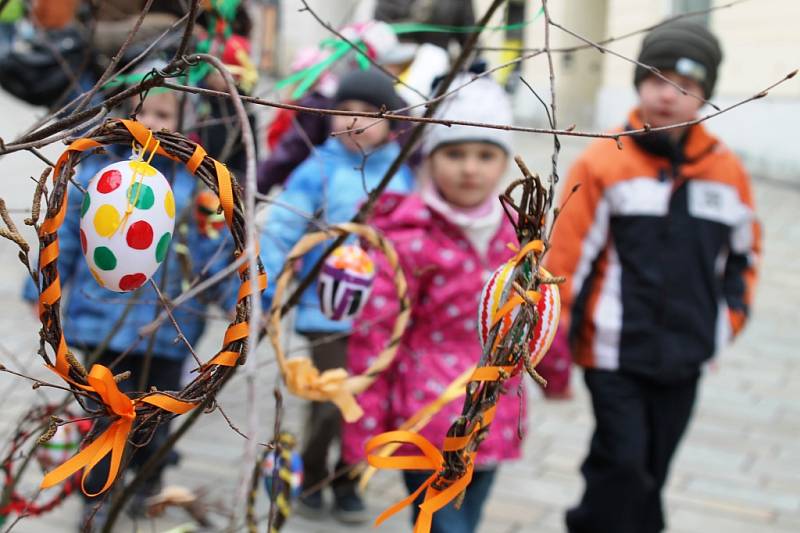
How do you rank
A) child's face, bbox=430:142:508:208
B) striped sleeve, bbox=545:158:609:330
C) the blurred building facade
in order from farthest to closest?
the blurred building facade, striped sleeve, bbox=545:158:609:330, child's face, bbox=430:142:508:208

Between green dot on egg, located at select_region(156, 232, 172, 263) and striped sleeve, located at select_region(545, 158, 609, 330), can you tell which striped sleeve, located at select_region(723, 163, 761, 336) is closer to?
striped sleeve, located at select_region(545, 158, 609, 330)

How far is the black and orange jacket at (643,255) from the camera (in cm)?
365

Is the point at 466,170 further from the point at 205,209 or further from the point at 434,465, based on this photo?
the point at 434,465

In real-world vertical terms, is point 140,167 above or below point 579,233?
below

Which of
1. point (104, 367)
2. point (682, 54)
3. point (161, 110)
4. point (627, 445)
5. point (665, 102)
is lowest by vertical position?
point (627, 445)

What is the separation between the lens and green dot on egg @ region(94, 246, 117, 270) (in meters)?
1.30

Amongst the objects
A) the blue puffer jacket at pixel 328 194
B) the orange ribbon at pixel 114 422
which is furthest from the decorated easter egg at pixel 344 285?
the blue puffer jacket at pixel 328 194

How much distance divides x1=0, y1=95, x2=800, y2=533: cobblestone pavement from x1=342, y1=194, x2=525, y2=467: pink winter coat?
2.73 feet

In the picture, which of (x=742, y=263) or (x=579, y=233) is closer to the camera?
(x=579, y=233)

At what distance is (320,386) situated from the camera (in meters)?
2.10

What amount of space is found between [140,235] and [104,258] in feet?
0.15

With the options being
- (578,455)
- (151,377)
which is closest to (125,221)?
(151,377)

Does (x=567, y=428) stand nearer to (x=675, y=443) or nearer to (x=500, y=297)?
(x=675, y=443)

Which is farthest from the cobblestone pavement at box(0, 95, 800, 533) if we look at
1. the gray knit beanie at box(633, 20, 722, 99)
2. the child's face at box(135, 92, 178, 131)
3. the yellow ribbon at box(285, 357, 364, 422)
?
the yellow ribbon at box(285, 357, 364, 422)
